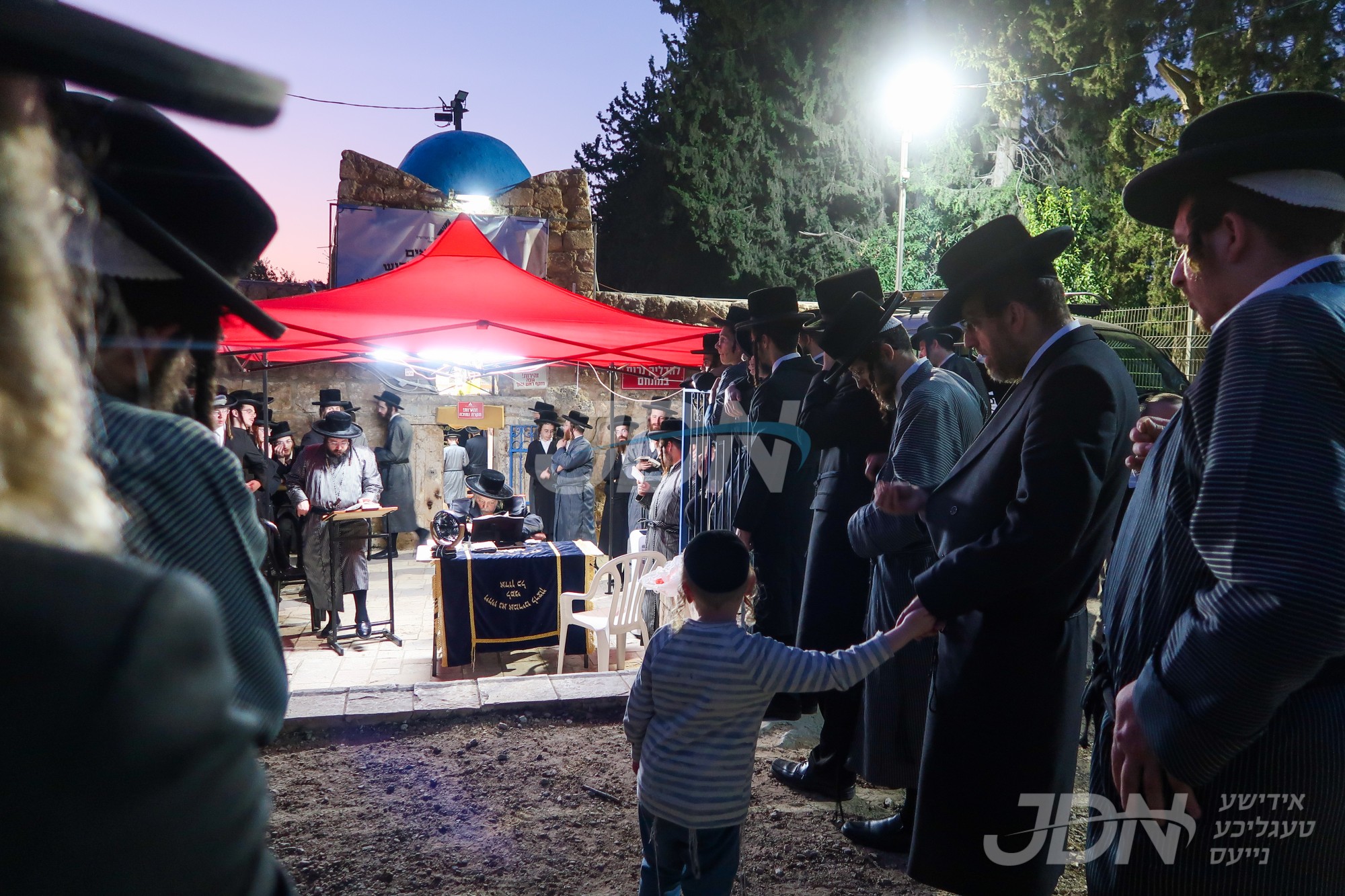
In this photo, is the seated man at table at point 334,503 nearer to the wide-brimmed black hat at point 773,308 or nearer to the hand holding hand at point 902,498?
the wide-brimmed black hat at point 773,308

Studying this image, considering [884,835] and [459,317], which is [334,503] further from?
[884,835]

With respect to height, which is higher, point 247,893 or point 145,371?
point 145,371

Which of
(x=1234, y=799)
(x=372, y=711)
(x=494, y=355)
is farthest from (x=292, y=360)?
(x=1234, y=799)

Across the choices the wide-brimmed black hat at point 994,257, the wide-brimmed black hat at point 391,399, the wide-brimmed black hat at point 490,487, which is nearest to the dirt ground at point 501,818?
the wide-brimmed black hat at point 994,257

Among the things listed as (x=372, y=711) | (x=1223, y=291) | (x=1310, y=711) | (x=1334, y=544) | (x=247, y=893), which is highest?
(x=1223, y=291)

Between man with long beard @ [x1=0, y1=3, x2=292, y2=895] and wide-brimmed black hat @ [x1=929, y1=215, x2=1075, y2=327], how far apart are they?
2.19 metres

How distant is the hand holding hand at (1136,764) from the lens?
57.9 inches

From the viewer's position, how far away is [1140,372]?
10.9m

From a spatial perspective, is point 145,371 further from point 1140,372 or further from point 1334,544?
point 1140,372

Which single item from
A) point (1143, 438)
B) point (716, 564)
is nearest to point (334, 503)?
point (716, 564)

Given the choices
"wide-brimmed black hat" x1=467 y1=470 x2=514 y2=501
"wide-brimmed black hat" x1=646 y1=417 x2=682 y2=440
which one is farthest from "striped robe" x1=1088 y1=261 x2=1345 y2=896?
"wide-brimmed black hat" x1=467 y1=470 x2=514 y2=501

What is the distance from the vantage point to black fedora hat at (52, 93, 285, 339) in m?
0.77

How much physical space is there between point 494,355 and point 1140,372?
8.16m

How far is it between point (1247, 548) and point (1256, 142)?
734 millimetres
